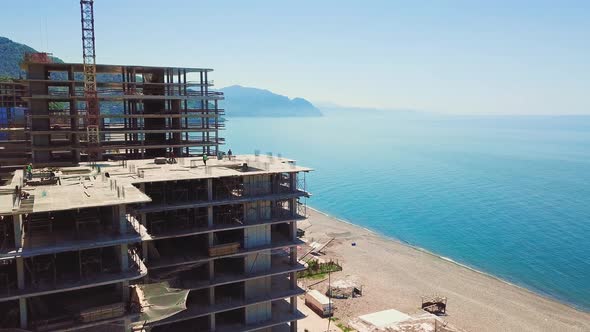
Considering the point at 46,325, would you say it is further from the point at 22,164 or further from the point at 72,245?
the point at 22,164

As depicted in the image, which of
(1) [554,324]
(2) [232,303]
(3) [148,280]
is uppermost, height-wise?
(3) [148,280]

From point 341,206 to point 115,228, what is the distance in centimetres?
12551

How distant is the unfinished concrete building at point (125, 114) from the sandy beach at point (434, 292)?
33.4m

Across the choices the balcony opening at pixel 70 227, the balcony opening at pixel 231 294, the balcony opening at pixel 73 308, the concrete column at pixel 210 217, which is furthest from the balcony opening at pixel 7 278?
the balcony opening at pixel 231 294

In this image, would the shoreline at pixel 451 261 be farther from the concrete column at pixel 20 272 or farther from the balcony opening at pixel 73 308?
the concrete column at pixel 20 272

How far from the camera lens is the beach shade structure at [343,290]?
66625 millimetres

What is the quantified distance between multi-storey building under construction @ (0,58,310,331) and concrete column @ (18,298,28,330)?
2.8 inches

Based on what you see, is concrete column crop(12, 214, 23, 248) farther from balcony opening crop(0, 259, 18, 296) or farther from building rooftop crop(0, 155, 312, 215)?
balcony opening crop(0, 259, 18, 296)

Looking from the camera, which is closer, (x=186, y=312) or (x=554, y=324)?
(x=186, y=312)

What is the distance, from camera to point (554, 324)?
66.8 m

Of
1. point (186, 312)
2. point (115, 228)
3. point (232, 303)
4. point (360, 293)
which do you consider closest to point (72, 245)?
point (115, 228)

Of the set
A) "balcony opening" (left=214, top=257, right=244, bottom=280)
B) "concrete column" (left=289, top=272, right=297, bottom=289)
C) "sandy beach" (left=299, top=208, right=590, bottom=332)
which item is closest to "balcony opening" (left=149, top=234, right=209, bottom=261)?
"balcony opening" (left=214, top=257, right=244, bottom=280)

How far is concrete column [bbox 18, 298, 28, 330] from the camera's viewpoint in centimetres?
2870

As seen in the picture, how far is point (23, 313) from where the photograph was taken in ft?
95.0
